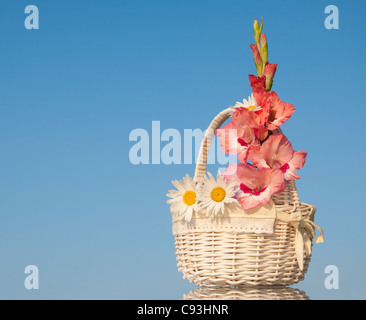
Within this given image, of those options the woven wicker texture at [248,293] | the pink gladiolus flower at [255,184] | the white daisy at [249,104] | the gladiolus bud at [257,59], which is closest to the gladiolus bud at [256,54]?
the gladiolus bud at [257,59]

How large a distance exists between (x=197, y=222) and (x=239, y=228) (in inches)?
6.2

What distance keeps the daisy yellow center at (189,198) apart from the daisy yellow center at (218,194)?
0.08 meters

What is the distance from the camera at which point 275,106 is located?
1.82 meters

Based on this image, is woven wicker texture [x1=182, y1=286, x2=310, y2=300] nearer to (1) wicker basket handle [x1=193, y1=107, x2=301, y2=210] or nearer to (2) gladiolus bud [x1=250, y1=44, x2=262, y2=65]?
(1) wicker basket handle [x1=193, y1=107, x2=301, y2=210]

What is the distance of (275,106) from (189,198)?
0.47 meters

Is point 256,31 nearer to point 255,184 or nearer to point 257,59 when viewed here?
point 257,59

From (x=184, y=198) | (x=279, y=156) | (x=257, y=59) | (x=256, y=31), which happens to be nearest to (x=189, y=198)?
(x=184, y=198)

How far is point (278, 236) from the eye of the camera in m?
1.78

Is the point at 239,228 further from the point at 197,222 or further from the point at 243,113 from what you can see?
the point at 243,113

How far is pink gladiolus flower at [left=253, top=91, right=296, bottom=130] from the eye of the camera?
1.80 m

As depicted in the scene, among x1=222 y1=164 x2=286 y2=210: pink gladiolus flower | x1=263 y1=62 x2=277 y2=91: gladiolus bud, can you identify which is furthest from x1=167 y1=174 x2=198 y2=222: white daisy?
x1=263 y1=62 x2=277 y2=91: gladiolus bud
